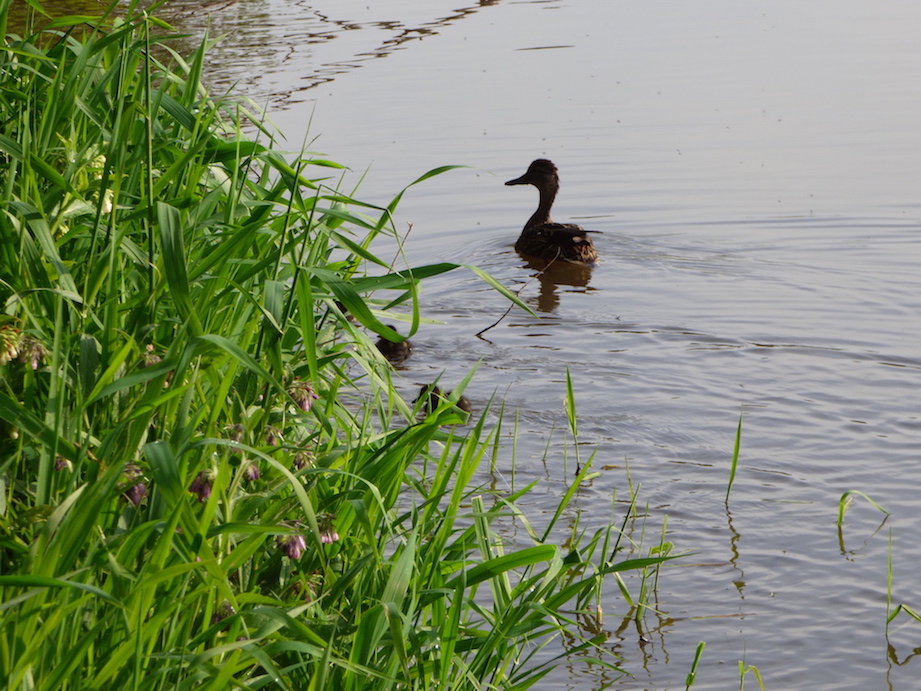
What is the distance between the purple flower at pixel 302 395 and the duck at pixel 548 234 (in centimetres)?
623

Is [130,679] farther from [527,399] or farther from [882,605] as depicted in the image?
[527,399]

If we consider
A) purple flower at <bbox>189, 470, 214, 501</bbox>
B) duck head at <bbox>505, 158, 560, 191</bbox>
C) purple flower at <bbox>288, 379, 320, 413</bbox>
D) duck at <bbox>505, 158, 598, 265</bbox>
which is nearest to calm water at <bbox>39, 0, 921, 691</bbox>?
duck at <bbox>505, 158, 598, 265</bbox>

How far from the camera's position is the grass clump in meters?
2.29

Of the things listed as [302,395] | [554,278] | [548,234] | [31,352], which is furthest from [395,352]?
[31,352]

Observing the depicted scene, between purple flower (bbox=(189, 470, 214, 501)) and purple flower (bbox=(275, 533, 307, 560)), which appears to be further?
purple flower (bbox=(275, 533, 307, 560))

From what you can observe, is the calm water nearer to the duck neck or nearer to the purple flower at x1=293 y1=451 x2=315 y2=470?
the duck neck

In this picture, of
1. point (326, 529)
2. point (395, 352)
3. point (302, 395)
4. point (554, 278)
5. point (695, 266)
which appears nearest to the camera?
point (326, 529)

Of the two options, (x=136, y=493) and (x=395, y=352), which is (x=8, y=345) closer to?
(x=136, y=493)

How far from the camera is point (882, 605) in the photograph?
4.29m

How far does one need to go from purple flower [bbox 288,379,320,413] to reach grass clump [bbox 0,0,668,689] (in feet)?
0.04

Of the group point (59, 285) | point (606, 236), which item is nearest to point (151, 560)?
point (59, 285)

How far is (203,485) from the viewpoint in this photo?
248 centimetres

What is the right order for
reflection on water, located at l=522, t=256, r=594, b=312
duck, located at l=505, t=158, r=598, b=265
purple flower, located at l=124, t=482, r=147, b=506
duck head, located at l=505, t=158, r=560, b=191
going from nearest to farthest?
purple flower, located at l=124, t=482, r=147, b=506 → reflection on water, located at l=522, t=256, r=594, b=312 → duck, located at l=505, t=158, r=598, b=265 → duck head, located at l=505, t=158, r=560, b=191

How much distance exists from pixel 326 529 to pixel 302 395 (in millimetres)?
358
